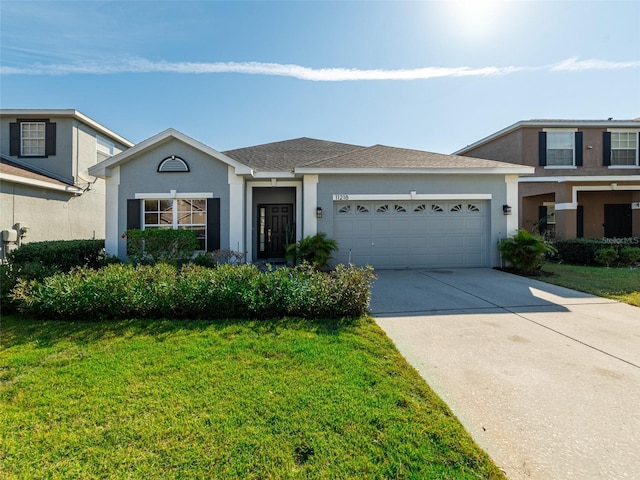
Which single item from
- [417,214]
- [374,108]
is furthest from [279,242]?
[374,108]

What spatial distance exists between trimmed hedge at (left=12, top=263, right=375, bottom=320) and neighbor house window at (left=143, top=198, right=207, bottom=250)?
182 inches

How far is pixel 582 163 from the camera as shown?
14.7m

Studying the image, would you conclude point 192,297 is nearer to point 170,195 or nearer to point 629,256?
point 170,195

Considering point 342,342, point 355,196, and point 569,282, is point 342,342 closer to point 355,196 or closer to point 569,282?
point 355,196

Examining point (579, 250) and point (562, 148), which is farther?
point (562, 148)

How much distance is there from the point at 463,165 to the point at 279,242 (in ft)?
22.7

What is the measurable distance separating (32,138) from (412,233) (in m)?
14.7

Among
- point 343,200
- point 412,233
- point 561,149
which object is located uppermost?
point 561,149

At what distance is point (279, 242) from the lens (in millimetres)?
12086

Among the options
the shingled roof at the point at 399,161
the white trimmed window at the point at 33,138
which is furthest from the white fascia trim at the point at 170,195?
the white trimmed window at the point at 33,138

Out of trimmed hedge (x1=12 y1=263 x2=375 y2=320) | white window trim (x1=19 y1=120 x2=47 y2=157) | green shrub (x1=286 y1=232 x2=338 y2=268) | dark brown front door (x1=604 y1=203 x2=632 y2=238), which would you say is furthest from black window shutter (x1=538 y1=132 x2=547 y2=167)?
white window trim (x1=19 y1=120 x2=47 y2=157)

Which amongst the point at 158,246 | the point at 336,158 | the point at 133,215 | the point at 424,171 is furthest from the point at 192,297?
the point at 424,171

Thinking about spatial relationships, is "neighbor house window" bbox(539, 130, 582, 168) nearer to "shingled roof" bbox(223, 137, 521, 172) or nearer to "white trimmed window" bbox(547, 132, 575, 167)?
"white trimmed window" bbox(547, 132, 575, 167)

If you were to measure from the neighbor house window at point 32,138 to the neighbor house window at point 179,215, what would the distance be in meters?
5.99
